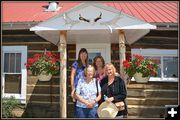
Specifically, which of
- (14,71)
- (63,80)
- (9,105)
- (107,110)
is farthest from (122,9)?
(9,105)

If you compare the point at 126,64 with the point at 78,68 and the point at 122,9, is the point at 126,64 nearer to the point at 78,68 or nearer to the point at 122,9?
the point at 78,68

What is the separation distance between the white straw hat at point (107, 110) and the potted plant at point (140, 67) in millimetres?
1164

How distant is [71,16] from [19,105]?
3554 millimetres

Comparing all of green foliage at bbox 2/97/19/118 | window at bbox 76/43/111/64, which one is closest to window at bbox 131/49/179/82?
window at bbox 76/43/111/64

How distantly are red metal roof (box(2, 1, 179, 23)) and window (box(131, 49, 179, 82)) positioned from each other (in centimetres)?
96

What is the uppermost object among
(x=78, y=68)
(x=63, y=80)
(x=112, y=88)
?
(x=78, y=68)

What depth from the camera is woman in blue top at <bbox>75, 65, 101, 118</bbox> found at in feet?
21.1

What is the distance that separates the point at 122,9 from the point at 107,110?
4.45 m

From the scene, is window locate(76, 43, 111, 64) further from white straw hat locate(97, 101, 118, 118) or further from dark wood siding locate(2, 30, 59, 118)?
white straw hat locate(97, 101, 118, 118)

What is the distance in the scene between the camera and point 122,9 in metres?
9.91

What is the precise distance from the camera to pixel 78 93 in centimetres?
654

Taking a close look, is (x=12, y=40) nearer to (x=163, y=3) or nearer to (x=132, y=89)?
(x=132, y=89)

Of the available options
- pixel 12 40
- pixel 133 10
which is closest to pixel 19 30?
pixel 12 40

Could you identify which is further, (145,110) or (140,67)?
(145,110)
